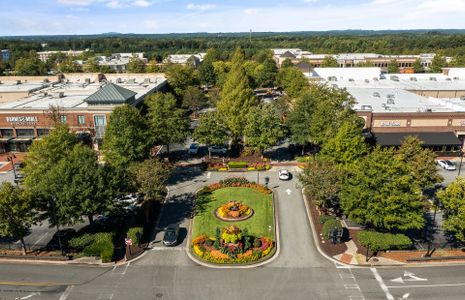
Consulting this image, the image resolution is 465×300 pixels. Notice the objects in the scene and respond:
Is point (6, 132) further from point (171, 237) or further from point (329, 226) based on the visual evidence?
point (329, 226)

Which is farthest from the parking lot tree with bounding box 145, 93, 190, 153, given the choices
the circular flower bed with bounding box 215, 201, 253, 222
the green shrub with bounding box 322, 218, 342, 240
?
the green shrub with bounding box 322, 218, 342, 240

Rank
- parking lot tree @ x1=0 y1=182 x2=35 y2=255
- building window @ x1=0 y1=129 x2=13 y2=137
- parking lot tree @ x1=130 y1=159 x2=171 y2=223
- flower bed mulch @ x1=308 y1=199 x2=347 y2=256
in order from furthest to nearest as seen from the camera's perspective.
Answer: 1. building window @ x1=0 y1=129 x2=13 y2=137
2. parking lot tree @ x1=130 y1=159 x2=171 y2=223
3. flower bed mulch @ x1=308 y1=199 x2=347 y2=256
4. parking lot tree @ x1=0 y1=182 x2=35 y2=255

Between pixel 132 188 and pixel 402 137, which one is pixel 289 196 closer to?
pixel 132 188

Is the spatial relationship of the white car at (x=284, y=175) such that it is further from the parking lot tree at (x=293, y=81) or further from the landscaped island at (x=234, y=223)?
the parking lot tree at (x=293, y=81)

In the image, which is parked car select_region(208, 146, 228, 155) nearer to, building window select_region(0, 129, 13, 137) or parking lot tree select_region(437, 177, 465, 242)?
parking lot tree select_region(437, 177, 465, 242)

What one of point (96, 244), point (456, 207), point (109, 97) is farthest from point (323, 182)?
point (109, 97)

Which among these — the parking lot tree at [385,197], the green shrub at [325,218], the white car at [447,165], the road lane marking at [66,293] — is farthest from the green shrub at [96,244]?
the white car at [447,165]
